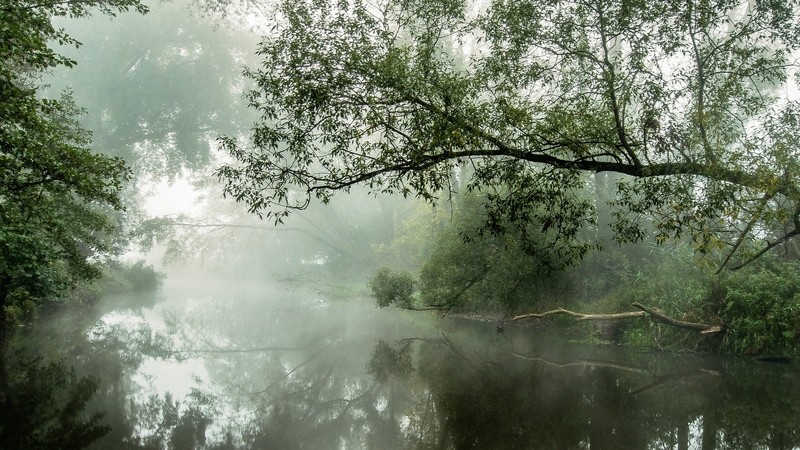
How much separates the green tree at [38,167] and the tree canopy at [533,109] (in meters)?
2.58

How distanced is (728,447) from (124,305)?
31247 millimetres

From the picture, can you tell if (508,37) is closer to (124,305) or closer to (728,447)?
(728,447)

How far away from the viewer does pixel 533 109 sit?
29.6 feet

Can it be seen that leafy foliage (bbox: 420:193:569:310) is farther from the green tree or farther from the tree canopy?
the green tree

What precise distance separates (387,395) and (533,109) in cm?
612

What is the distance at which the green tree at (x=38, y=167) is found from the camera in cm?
756

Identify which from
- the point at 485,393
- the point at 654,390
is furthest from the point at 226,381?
the point at 654,390

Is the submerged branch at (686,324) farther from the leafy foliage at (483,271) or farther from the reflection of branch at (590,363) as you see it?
the leafy foliage at (483,271)

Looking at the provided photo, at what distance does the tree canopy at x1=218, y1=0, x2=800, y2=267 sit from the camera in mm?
8516

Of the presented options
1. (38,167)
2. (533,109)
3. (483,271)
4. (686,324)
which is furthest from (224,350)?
(686,324)

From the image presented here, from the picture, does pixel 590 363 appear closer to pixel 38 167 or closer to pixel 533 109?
pixel 533 109

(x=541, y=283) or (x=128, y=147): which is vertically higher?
(x=128, y=147)

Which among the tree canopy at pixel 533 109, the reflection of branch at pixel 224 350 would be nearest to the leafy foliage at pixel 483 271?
the reflection of branch at pixel 224 350

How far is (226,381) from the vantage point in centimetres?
1203
